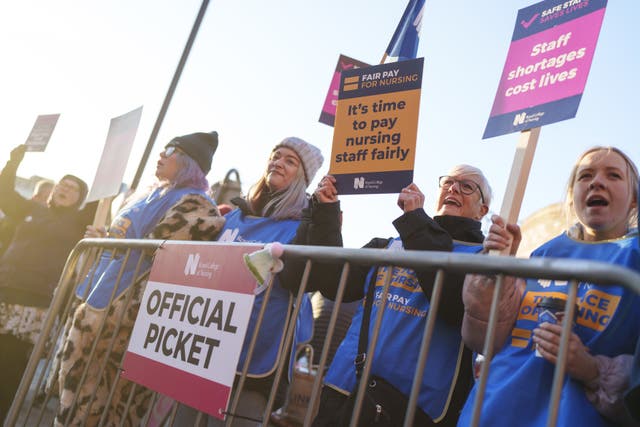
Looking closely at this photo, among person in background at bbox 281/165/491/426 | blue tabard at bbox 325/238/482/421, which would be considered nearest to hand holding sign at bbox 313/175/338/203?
person in background at bbox 281/165/491/426

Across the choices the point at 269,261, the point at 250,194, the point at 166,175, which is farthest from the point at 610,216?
the point at 166,175

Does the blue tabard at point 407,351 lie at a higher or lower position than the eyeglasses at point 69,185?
lower

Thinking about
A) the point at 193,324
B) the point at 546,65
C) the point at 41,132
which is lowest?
the point at 193,324

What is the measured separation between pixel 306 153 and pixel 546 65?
148 centimetres

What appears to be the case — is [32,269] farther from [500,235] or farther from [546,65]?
[546,65]

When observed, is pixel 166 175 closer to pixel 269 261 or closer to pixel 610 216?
pixel 269 261

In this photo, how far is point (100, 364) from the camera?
2.98 meters

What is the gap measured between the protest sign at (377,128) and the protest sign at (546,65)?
41 cm

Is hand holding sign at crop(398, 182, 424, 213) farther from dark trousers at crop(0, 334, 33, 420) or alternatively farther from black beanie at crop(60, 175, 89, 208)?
black beanie at crop(60, 175, 89, 208)

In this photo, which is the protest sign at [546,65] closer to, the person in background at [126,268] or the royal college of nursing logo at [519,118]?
the royal college of nursing logo at [519,118]

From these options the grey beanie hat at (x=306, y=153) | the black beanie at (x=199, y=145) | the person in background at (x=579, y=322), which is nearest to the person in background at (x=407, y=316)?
the person in background at (x=579, y=322)

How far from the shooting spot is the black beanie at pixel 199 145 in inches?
147

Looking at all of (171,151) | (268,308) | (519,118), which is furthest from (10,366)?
(519,118)

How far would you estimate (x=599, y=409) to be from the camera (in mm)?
1604
